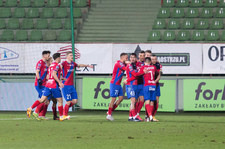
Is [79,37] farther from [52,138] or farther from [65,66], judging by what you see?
[52,138]

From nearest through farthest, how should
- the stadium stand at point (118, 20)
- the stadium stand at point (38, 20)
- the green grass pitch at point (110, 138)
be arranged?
1. the green grass pitch at point (110, 138)
2. the stadium stand at point (118, 20)
3. the stadium stand at point (38, 20)

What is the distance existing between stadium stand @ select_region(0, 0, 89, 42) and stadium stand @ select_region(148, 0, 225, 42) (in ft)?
13.1

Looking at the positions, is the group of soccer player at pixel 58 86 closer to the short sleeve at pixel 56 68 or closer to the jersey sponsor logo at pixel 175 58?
the short sleeve at pixel 56 68

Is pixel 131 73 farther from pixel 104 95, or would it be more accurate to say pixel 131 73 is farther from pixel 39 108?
pixel 104 95

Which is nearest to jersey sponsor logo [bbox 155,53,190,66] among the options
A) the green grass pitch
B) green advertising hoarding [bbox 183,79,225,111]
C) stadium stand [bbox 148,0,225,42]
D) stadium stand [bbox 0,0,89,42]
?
green advertising hoarding [bbox 183,79,225,111]

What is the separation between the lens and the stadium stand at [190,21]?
24.0 metres

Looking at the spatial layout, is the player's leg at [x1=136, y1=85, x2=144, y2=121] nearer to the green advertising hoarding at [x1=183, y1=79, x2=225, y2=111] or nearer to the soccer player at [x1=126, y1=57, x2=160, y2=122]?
the soccer player at [x1=126, y1=57, x2=160, y2=122]

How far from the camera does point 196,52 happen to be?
2173cm

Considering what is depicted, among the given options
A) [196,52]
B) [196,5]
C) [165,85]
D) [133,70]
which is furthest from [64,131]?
[196,5]

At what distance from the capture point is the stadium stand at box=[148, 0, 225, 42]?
78.7ft

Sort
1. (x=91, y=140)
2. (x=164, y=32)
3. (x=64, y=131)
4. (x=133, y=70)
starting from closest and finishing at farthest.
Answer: (x=91, y=140) < (x=64, y=131) < (x=133, y=70) < (x=164, y=32)

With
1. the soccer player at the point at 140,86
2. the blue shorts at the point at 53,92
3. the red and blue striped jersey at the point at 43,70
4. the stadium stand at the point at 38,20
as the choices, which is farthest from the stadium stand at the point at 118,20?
the blue shorts at the point at 53,92

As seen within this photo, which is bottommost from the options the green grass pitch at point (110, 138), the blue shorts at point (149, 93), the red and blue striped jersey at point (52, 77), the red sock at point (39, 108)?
the green grass pitch at point (110, 138)

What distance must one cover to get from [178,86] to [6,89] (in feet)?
23.0
